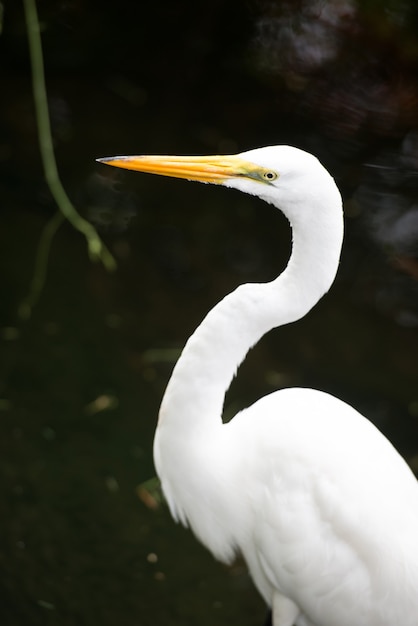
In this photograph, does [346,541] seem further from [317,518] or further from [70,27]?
[70,27]

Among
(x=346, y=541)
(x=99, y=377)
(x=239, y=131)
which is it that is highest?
(x=346, y=541)

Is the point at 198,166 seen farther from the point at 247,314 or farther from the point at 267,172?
the point at 247,314

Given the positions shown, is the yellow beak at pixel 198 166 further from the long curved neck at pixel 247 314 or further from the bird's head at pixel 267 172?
the long curved neck at pixel 247 314

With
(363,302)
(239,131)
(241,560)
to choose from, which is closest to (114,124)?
(239,131)

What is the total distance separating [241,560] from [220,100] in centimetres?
202

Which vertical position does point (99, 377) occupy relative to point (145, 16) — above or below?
below

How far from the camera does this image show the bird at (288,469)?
1.56 meters

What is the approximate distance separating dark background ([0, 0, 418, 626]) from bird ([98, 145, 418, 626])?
1.56 feet

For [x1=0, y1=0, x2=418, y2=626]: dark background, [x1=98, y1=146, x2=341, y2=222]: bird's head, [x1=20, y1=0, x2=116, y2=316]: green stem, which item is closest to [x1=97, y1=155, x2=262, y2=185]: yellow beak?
[x1=98, y1=146, x2=341, y2=222]: bird's head

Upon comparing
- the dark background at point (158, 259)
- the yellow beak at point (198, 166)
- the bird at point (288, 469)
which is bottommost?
the dark background at point (158, 259)

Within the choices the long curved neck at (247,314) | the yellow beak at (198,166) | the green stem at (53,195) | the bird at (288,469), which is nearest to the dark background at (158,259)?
the green stem at (53,195)

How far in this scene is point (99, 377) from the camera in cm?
275

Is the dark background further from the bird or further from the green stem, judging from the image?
the bird

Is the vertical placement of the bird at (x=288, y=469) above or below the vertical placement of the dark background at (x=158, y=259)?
above
